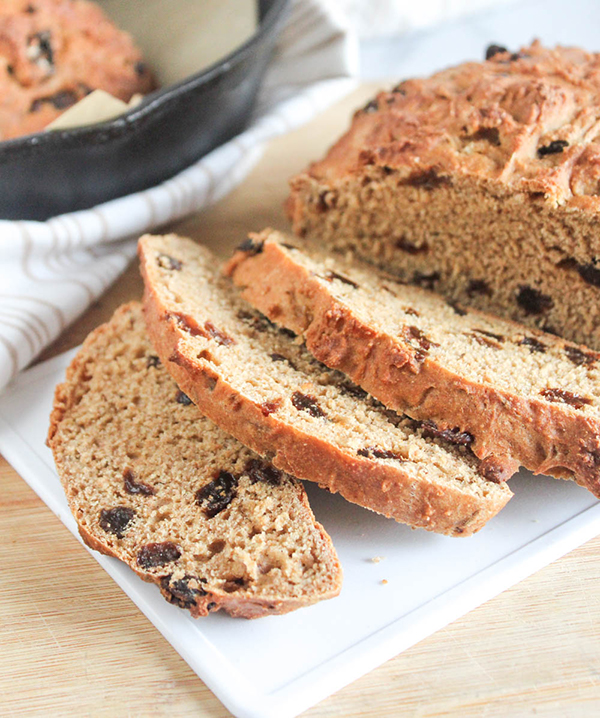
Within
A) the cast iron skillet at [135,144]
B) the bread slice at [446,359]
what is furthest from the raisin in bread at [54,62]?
the bread slice at [446,359]

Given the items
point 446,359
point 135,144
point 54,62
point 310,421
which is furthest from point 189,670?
point 54,62

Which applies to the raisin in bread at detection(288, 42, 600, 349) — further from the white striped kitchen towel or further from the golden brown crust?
the white striped kitchen towel

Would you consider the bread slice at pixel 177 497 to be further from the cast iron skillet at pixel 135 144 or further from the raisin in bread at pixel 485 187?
the raisin in bread at pixel 485 187

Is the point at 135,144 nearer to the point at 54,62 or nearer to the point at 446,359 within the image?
the point at 54,62

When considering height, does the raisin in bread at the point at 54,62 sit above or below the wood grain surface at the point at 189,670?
above

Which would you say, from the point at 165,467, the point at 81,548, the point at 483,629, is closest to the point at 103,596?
the point at 81,548

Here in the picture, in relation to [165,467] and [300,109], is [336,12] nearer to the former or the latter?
[300,109]

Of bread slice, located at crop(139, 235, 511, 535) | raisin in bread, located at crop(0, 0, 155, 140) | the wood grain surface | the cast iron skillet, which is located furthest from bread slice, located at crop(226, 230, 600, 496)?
raisin in bread, located at crop(0, 0, 155, 140)
